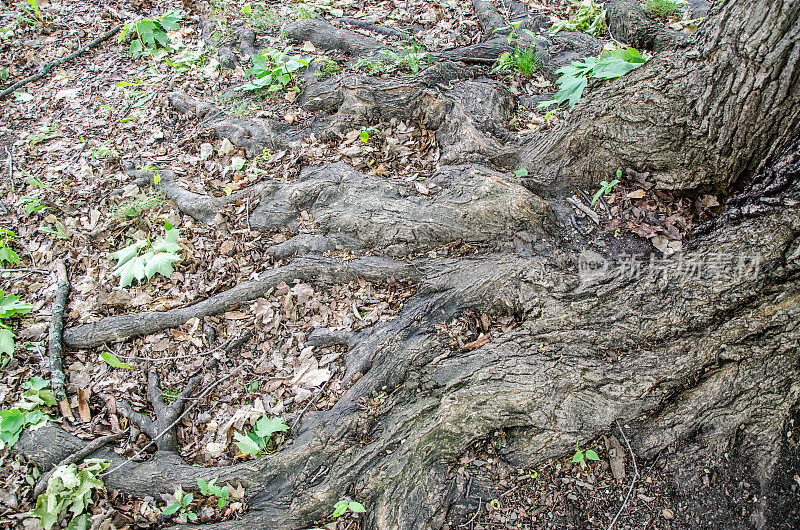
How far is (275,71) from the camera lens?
4676 mm

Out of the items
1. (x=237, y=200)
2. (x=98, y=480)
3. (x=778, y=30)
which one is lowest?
(x=98, y=480)

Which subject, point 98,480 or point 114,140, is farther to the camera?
point 114,140

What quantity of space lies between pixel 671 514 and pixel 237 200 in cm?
369

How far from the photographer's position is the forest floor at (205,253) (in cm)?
259

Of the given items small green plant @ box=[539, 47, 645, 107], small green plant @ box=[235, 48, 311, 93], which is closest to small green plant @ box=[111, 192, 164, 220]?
small green plant @ box=[235, 48, 311, 93]

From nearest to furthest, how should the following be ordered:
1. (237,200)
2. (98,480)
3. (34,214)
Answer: (98,480) < (237,200) < (34,214)

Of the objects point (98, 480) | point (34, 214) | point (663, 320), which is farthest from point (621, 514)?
point (34, 214)

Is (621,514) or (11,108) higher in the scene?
(11,108)

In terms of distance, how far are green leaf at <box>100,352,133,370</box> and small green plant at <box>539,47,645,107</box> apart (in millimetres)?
3723

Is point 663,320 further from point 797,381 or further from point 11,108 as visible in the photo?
point 11,108

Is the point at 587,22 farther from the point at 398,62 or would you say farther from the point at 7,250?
the point at 7,250

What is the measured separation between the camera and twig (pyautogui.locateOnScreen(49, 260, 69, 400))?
3.13 meters

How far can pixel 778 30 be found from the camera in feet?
7.58

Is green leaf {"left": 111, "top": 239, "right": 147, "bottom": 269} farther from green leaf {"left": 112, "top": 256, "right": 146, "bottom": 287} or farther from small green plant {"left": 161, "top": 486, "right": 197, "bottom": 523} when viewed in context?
small green plant {"left": 161, "top": 486, "right": 197, "bottom": 523}
